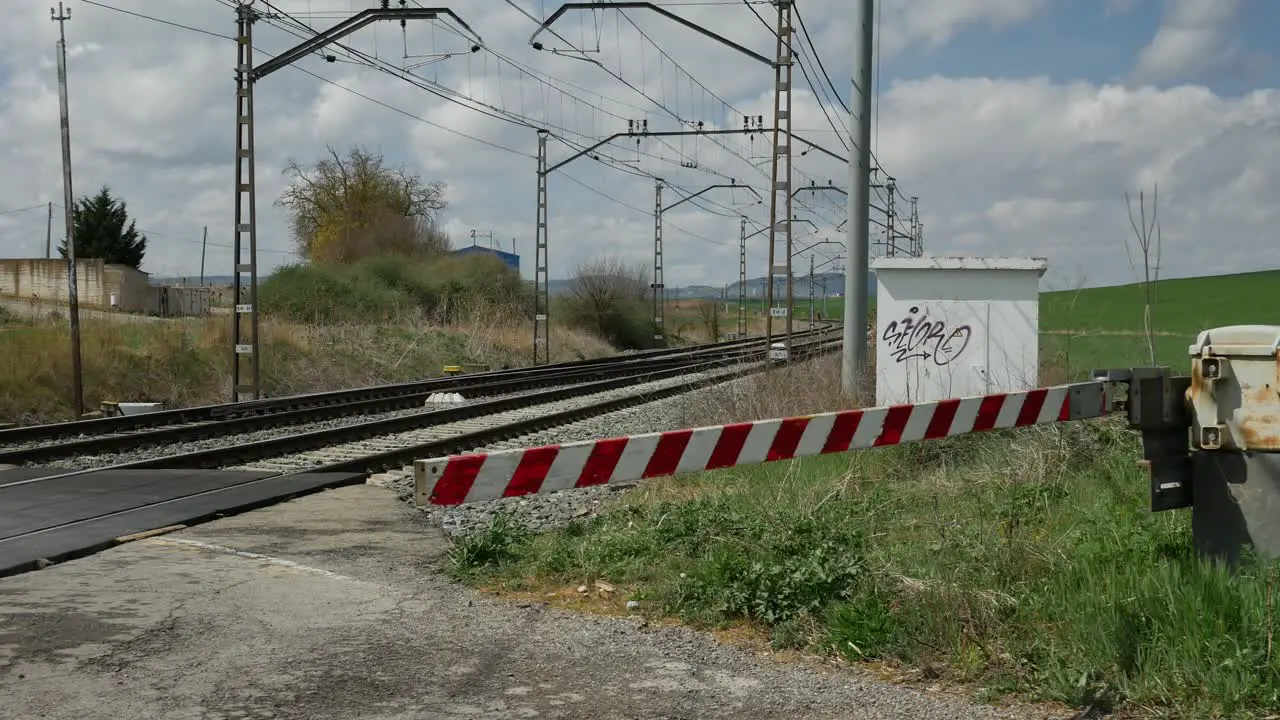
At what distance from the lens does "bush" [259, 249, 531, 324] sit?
46.6 metres

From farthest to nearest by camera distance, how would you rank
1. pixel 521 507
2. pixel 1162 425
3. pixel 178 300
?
pixel 178 300 → pixel 521 507 → pixel 1162 425

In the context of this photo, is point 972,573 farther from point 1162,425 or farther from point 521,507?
point 521,507

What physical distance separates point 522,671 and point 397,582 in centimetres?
207

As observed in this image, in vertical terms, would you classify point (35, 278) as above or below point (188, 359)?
above

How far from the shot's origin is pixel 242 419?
1902 centimetres

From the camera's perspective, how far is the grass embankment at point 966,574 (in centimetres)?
487

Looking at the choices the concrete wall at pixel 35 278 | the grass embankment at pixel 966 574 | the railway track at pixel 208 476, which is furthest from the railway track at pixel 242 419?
the concrete wall at pixel 35 278

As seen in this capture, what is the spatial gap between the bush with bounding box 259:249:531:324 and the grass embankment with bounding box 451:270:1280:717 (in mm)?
38449

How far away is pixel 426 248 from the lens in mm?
64000

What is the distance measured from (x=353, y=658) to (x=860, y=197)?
38.4 feet

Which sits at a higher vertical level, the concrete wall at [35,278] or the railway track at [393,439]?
the concrete wall at [35,278]

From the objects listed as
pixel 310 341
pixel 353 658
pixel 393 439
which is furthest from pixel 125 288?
pixel 353 658

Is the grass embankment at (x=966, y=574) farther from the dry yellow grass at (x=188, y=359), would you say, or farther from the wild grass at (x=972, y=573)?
the dry yellow grass at (x=188, y=359)

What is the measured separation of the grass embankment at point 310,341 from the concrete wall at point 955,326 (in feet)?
52.9
